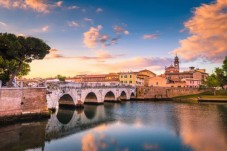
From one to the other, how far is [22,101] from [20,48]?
809 cm

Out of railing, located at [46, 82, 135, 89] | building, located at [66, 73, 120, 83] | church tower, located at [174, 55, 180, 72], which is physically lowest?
railing, located at [46, 82, 135, 89]

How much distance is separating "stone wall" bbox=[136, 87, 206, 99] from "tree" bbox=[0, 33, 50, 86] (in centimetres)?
5206

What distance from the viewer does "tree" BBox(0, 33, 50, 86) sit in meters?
34.3

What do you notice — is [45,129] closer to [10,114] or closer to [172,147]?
[10,114]

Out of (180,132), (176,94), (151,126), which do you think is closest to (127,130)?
(151,126)

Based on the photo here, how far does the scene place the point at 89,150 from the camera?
66.9 ft

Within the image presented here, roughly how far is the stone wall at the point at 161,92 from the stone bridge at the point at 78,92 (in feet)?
30.4

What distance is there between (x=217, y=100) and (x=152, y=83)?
42.6 meters

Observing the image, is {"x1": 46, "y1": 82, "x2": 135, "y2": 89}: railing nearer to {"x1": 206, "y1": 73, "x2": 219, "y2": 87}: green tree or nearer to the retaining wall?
the retaining wall

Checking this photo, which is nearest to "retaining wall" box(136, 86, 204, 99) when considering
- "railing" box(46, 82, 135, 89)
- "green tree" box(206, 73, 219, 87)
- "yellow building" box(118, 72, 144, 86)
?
"green tree" box(206, 73, 219, 87)

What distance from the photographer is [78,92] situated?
50.3 m

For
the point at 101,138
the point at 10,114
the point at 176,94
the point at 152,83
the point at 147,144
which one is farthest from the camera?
the point at 152,83

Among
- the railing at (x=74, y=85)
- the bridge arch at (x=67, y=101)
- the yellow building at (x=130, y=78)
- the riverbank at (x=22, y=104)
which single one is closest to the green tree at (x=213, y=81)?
the yellow building at (x=130, y=78)

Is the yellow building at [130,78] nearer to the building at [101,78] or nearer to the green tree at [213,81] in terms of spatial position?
the building at [101,78]
